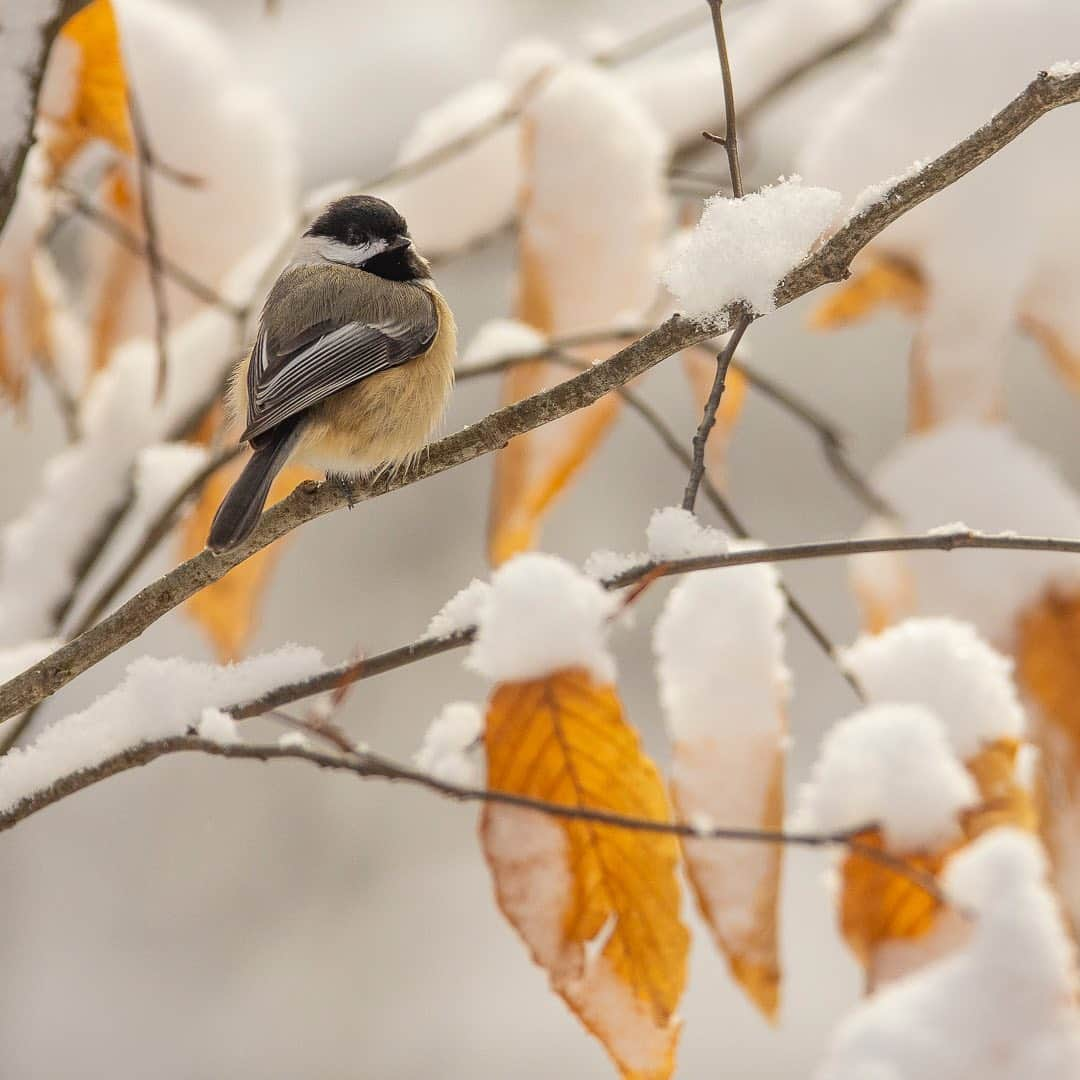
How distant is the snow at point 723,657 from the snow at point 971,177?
0.40 meters

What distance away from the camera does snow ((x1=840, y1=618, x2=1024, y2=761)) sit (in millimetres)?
1047

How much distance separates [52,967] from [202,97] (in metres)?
2.94

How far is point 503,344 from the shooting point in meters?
1.40

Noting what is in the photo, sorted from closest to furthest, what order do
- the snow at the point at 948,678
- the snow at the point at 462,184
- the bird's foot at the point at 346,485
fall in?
1. the snow at the point at 948,678
2. the bird's foot at the point at 346,485
3. the snow at the point at 462,184

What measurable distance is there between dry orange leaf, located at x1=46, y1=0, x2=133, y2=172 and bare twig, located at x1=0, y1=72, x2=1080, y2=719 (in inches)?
16.7

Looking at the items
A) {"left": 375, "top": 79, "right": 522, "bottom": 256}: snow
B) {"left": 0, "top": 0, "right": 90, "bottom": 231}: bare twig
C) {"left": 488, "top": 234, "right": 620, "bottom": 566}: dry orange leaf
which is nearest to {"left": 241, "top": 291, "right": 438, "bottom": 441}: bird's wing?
{"left": 375, "top": 79, "right": 522, "bottom": 256}: snow

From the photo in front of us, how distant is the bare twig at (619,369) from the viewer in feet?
2.82

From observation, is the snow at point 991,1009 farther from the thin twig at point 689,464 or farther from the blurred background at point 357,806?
the blurred background at point 357,806

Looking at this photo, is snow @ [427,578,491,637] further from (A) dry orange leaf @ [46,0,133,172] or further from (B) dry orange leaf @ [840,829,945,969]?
(A) dry orange leaf @ [46,0,133,172]

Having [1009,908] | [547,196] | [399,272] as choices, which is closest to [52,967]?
[399,272]

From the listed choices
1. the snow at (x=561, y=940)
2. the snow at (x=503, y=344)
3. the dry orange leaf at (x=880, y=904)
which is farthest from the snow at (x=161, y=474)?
the dry orange leaf at (x=880, y=904)

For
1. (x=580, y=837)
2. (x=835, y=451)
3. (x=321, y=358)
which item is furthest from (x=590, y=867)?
(x=321, y=358)

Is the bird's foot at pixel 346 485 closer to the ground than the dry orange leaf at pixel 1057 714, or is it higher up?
higher up

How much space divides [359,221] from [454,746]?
1.05 meters
